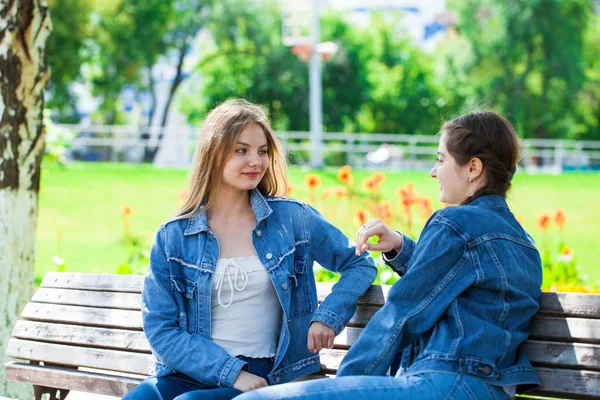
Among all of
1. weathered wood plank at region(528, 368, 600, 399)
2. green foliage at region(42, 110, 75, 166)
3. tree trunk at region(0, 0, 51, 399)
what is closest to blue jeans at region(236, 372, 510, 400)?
weathered wood plank at region(528, 368, 600, 399)

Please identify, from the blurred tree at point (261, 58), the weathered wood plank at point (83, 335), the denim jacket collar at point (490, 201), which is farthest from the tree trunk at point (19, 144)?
the blurred tree at point (261, 58)

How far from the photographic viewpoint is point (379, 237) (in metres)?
3.02

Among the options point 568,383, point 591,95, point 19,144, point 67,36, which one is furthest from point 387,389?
point 591,95

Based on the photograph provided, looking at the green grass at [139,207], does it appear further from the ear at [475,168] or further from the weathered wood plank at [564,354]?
the ear at [475,168]

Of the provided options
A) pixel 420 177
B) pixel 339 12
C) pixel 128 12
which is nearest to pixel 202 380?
pixel 420 177

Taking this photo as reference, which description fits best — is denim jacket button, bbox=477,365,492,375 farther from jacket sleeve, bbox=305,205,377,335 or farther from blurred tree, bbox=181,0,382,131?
blurred tree, bbox=181,0,382,131

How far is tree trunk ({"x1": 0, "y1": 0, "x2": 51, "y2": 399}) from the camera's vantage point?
472 cm

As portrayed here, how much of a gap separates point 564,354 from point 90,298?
7.19 ft

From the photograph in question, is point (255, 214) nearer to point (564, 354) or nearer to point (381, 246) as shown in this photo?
point (381, 246)

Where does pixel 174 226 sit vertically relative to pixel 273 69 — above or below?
below

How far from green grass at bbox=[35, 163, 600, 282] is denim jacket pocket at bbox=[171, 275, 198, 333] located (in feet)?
12.9

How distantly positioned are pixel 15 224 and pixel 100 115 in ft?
125

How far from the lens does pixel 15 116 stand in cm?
474

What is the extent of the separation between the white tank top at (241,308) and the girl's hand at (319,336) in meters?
0.18
